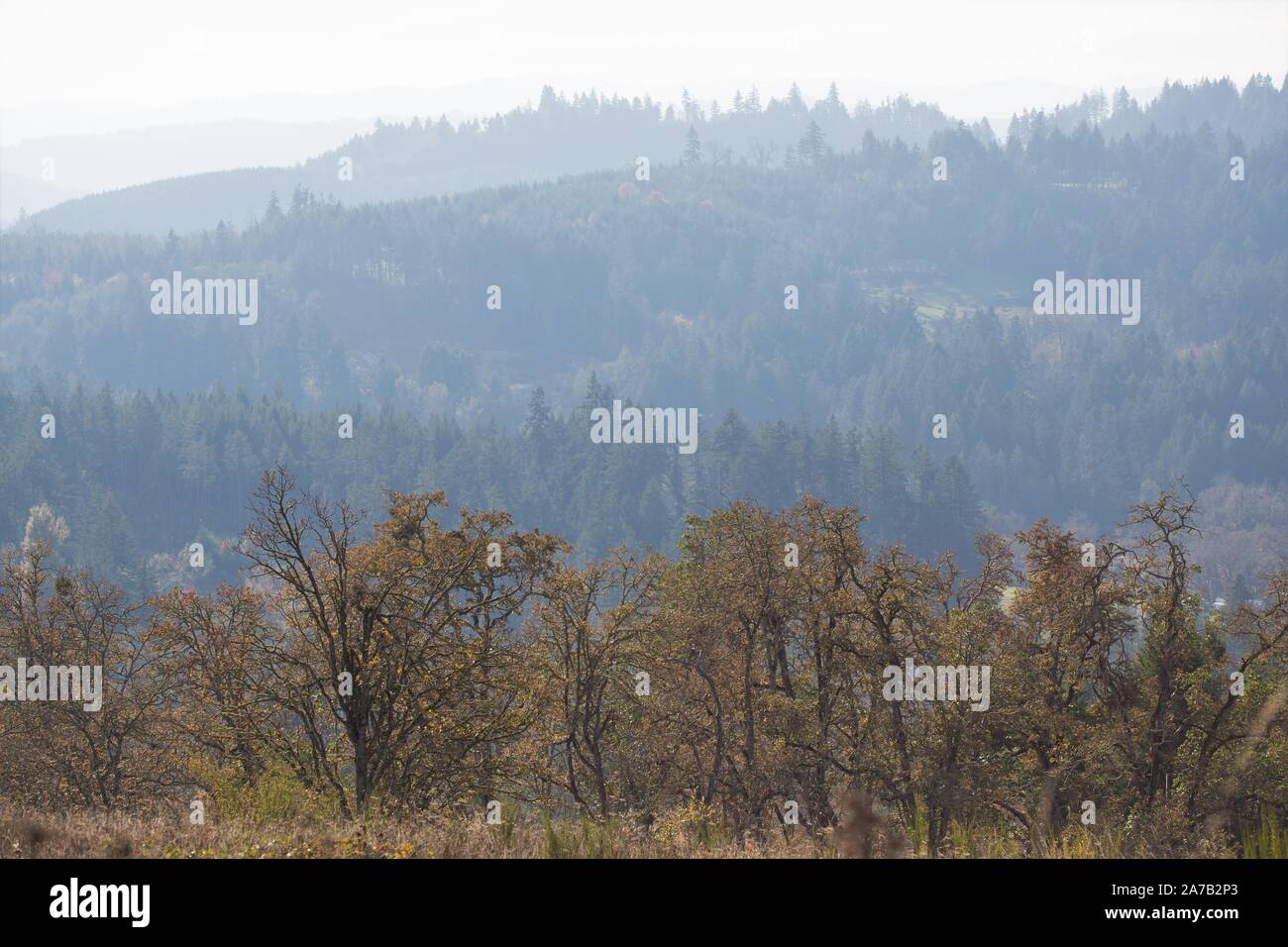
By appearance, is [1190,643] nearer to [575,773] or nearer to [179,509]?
[575,773]

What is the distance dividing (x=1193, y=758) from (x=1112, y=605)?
14.2ft

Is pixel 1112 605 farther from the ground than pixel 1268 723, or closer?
farther from the ground

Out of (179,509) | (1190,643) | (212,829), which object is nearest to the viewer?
(212,829)

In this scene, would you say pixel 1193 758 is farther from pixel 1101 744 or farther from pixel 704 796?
pixel 704 796

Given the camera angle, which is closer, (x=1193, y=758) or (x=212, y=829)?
(x=212, y=829)

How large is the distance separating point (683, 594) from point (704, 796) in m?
6.32
